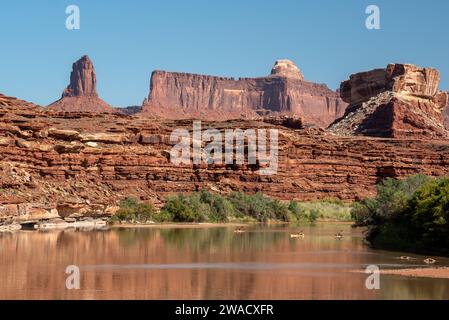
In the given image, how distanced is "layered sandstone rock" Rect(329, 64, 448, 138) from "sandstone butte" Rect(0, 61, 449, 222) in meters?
7.39

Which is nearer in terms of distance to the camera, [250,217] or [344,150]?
[250,217]

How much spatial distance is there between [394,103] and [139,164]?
171 feet

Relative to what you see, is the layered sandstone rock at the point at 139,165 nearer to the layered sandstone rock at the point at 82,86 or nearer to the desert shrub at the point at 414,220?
the desert shrub at the point at 414,220

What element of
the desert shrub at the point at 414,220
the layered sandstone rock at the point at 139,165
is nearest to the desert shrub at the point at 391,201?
the desert shrub at the point at 414,220

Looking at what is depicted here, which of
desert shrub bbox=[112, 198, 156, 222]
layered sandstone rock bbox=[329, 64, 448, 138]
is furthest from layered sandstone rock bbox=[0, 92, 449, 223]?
layered sandstone rock bbox=[329, 64, 448, 138]

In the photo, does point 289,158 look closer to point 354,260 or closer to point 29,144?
point 29,144

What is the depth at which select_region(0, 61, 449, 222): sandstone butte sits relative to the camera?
73.6 m

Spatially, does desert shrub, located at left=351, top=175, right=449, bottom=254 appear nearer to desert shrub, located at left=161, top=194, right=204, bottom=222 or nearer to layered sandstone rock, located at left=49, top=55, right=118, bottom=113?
desert shrub, located at left=161, top=194, right=204, bottom=222

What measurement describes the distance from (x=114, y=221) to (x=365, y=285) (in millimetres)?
44306

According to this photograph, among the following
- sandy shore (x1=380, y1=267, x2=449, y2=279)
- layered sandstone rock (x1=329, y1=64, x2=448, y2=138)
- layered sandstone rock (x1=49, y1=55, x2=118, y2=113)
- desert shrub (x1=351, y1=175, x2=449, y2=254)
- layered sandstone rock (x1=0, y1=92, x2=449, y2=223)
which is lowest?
sandy shore (x1=380, y1=267, x2=449, y2=279)

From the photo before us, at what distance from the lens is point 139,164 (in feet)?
283
